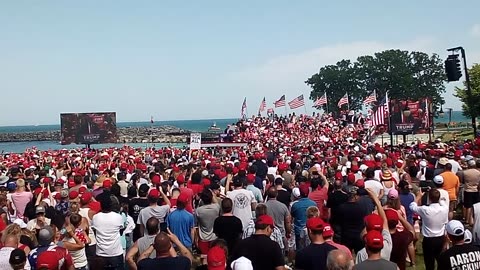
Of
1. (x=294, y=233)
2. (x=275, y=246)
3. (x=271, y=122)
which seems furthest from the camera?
(x=271, y=122)

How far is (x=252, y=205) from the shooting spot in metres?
9.54

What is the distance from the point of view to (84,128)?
121 feet

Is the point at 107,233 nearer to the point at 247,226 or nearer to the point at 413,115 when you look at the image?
the point at 247,226

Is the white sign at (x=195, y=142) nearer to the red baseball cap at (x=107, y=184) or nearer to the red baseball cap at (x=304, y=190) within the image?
the red baseball cap at (x=107, y=184)

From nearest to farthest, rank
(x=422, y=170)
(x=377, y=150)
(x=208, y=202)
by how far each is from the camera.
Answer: (x=208, y=202) → (x=422, y=170) → (x=377, y=150)

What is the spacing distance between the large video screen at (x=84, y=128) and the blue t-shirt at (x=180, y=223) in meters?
29.6

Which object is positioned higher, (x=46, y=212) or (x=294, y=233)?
(x=46, y=212)

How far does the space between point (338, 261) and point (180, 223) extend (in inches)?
150

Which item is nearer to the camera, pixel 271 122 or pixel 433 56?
pixel 271 122

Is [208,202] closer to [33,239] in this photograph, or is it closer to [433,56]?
[33,239]

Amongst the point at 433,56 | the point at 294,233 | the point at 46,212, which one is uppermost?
the point at 433,56

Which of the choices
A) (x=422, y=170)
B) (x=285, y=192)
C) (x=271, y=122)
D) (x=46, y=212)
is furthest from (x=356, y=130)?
(x=46, y=212)

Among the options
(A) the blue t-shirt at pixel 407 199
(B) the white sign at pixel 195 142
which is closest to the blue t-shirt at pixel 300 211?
(A) the blue t-shirt at pixel 407 199

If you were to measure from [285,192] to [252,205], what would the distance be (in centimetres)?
79
